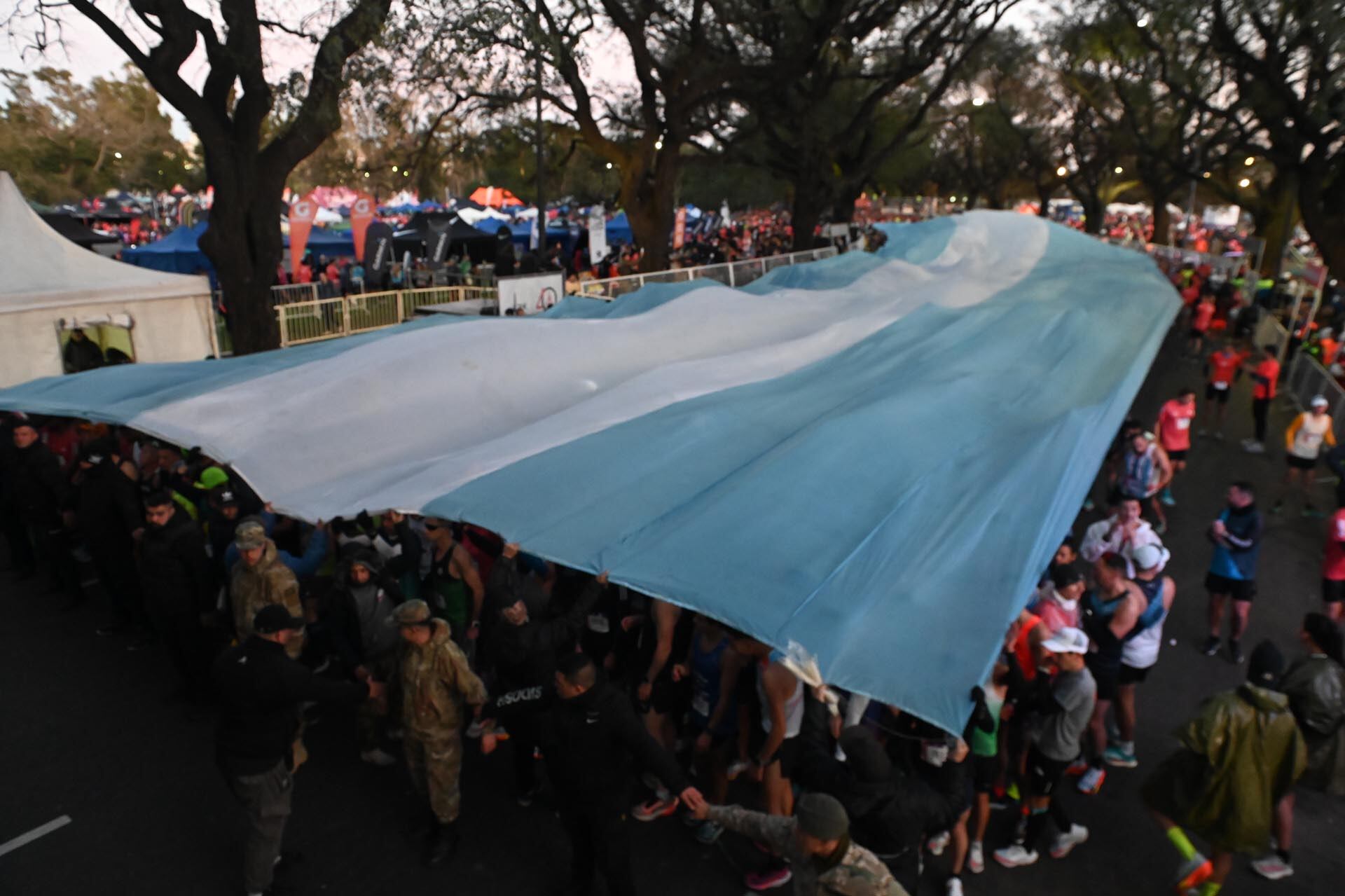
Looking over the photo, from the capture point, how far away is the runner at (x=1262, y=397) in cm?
1166

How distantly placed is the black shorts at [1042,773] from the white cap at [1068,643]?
2.07 feet

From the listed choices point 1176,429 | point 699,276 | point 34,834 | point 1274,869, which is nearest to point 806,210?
point 699,276

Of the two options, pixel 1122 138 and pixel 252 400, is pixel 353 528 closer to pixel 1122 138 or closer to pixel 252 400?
pixel 252 400

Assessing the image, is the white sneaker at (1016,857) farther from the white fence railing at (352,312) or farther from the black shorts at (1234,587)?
the white fence railing at (352,312)

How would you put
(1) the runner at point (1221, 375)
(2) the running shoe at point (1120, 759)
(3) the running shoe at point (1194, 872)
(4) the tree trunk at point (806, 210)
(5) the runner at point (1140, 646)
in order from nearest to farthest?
(3) the running shoe at point (1194, 872), (5) the runner at point (1140, 646), (2) the running shoe at point (1120, 759), (1) the runner at point (1221, 375), (4) the tree trunk at point (806, 210)

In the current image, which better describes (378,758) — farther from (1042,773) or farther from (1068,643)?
(1068,643)

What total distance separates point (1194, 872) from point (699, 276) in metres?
14.7

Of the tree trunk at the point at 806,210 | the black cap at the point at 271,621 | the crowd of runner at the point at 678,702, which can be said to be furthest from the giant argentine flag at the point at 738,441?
the tree trunk at the point at 806,210

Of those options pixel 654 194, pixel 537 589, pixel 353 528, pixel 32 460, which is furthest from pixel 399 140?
pixel 537 589

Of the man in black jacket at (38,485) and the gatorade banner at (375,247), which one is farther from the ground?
the gatorade banner at (375,247)

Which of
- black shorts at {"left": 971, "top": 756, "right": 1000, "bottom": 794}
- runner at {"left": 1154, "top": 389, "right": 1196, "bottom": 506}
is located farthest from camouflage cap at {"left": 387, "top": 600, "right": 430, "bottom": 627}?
runner at {"left": 1154, "top": 389, "right": 1196, "bottom": 506}

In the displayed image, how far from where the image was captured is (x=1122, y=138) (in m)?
38.7

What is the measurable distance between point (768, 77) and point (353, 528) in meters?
17.2

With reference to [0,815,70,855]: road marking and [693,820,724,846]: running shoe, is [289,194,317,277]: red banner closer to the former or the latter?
[0,815,70,855]: road marking
